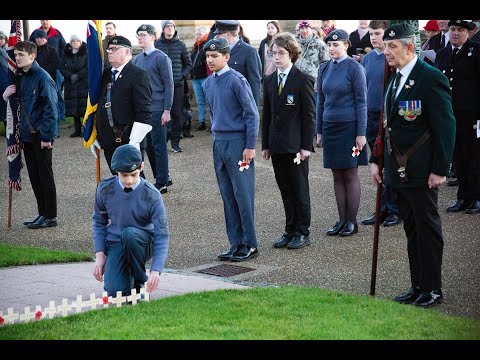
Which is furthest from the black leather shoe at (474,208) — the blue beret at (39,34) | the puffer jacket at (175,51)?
the blue beret at (39,34)

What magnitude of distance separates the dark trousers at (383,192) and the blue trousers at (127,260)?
13.3ft

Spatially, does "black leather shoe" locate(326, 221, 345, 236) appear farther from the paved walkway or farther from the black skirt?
the paved walkway

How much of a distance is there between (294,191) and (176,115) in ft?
22.3

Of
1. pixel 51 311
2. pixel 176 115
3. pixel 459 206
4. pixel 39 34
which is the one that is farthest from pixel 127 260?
pixel 39 34

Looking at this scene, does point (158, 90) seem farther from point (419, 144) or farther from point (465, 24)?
point (419, 144)

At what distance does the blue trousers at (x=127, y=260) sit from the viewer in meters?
7.81

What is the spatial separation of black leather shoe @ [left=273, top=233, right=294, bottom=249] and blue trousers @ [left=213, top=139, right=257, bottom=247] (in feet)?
1.45

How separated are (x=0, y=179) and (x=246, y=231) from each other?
23.0ft

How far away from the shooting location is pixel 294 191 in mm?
10398

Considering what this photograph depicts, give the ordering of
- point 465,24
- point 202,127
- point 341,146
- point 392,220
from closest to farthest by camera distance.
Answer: point 341,146 < point 392,220 < point 465,24 < point 202,127

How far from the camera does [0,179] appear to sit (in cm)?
1583

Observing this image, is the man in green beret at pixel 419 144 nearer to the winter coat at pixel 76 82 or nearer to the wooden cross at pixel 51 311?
the wooden cross at pixel 51 311

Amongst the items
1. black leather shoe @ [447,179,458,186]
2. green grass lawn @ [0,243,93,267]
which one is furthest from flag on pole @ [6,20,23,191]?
black leather shoe @ [447,179,458,186]
